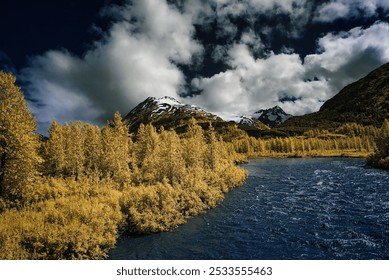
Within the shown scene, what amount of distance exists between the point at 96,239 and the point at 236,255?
27.3 ft

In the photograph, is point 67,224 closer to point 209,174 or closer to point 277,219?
A: point 277,219

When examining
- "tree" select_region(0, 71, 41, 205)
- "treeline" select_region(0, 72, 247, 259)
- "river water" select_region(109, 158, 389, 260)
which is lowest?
"river water" select_region(109, 158, 389, 260)

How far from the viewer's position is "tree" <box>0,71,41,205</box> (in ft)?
64.0

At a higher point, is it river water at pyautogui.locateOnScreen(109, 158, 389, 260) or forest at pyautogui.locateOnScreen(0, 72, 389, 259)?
forest at pyautogui.locateOnScreen(0, 72, 389, 259)

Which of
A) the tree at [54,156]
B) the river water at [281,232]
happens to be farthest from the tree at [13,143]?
the tree at [54,156]

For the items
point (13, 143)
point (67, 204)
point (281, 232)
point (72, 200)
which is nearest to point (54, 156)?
point (72, 200)

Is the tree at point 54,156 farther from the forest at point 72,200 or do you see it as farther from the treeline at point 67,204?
the treeline at point 67,204

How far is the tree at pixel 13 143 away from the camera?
64.0 feet

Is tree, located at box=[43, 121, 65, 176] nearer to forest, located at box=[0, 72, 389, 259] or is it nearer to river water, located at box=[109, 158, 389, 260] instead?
forest, located at box=[0, 72, 389, 259]

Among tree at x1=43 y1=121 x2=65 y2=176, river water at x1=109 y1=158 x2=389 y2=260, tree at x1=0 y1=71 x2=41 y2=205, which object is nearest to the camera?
river water at x1=109 y1=158 x2=389 y2=260

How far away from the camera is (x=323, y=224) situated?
20.7 m

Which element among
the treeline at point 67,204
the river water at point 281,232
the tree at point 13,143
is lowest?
the river water at point 281,232

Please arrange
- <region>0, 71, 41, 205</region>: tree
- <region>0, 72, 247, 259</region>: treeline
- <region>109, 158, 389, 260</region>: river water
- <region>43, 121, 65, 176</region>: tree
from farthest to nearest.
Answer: <region>43, 121, 65, 176</region>: tree, <region>0, 71, 41, 205</region>: tree, <region>109, 158, 389, 260</region>: river water, <region>0, 72, 247, 259</region>: treeline

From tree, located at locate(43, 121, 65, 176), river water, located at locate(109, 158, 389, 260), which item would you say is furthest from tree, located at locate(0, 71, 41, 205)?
tree, located at locate(43, 121, 65, 176)
